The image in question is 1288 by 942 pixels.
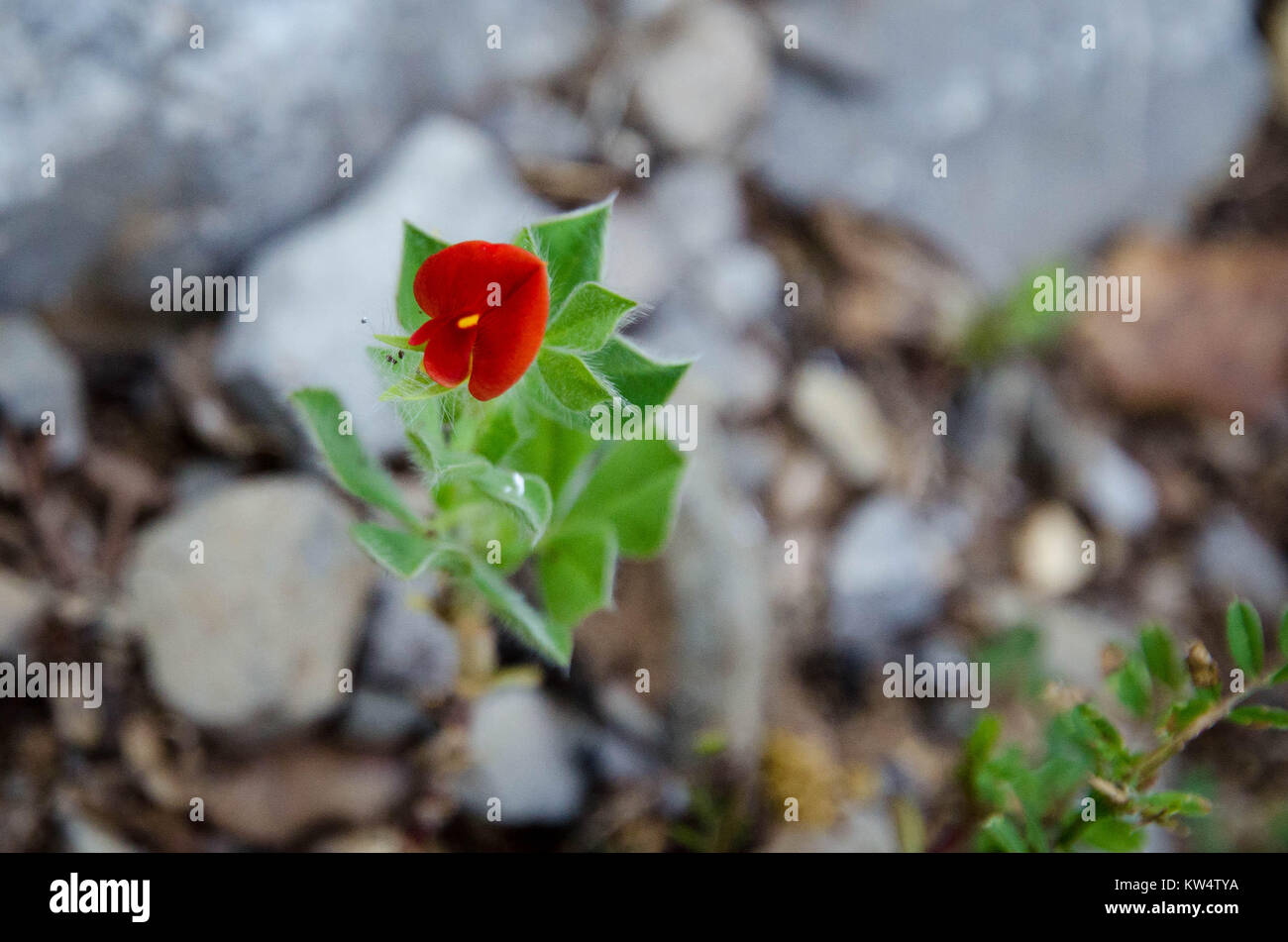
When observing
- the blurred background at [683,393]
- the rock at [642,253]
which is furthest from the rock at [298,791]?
the rock at [642,253]

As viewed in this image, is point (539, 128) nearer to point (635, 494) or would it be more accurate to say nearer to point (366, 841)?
point (635, 494)

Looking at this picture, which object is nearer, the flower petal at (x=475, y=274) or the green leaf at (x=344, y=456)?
the flower petal at (x=475, y=274)

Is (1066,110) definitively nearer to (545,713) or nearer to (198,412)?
(545,713)

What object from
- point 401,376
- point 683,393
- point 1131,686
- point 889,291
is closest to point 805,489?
point 683,393

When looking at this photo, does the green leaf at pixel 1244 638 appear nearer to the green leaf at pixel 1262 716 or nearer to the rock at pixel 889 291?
the green leaf at pixel 1262 716
